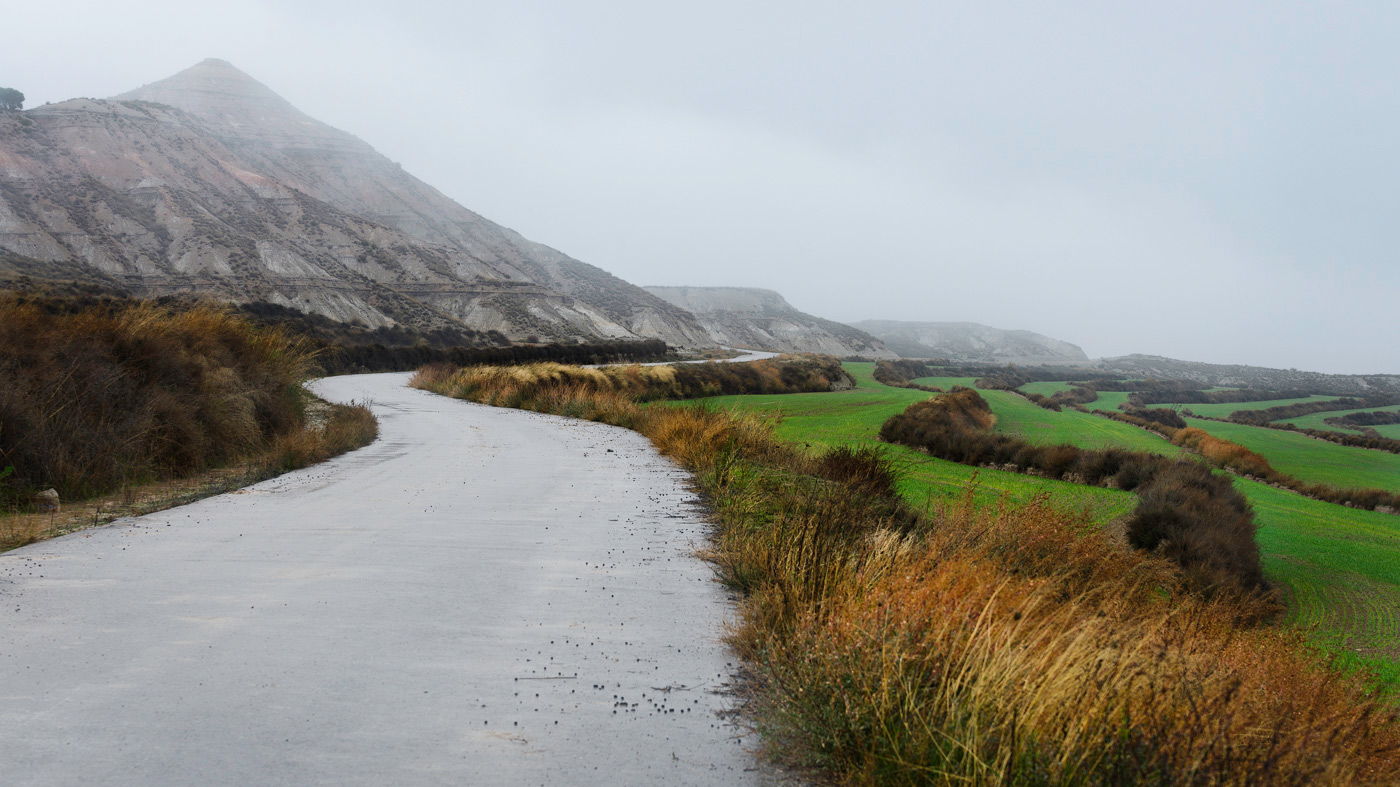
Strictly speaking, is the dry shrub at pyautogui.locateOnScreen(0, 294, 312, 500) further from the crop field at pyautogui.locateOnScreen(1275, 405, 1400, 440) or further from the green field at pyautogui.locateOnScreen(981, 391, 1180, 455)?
the crop field at pyautogui.locateOnScreen(1275, 405, 1400, 440)

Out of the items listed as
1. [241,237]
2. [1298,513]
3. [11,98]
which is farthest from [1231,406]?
[11,98]

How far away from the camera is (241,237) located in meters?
70.7

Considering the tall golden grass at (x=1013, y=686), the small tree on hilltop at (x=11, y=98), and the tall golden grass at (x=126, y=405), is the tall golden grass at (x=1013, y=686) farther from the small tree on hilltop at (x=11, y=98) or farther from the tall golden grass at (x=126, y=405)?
the small tree on hilltop at (x=11, y=98)

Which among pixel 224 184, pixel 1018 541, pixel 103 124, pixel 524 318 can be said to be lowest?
pixel 1018 541

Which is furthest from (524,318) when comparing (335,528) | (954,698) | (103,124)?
(954,698)

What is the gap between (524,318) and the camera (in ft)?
258

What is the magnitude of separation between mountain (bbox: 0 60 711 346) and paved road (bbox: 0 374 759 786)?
202 ft

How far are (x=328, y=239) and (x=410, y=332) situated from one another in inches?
1087

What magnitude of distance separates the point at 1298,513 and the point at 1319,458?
32.9ft

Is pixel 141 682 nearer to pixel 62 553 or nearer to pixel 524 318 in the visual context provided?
pixel 62 553

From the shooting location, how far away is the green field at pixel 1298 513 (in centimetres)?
674

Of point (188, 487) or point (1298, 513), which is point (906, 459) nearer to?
point (1298, 513)

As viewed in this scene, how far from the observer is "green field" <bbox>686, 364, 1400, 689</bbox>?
266 inches

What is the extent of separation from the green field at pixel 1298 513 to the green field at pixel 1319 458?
64mm
